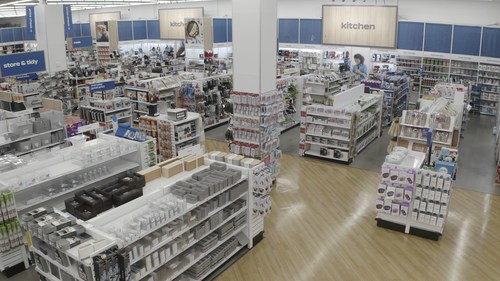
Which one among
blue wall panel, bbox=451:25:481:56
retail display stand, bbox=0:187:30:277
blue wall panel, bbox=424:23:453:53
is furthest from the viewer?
blue wall panel, bbox=424:23:453:53

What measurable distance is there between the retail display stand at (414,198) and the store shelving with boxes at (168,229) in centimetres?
240

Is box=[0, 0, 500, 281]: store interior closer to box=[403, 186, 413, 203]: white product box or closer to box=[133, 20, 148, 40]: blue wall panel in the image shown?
box=[403, 186, 413, 203]: white product box

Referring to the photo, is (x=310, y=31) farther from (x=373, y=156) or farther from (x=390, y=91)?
(x=373, y=156)

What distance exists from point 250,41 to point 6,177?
5.51 metres

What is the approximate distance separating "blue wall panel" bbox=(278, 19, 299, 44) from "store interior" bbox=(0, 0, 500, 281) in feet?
22.2

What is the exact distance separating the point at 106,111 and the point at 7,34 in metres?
27.8

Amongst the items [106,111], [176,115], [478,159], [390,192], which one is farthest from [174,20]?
[390,192]

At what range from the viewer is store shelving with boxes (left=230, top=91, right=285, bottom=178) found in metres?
9.77

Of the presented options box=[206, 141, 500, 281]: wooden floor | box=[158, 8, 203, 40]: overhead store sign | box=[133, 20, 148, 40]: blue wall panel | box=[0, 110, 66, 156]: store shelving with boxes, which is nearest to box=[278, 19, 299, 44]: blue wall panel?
box=[158, 8, 203, 40]: overhead store sign

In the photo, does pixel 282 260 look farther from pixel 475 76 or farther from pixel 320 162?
pixel 475 76

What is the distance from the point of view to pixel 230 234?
7.24 m

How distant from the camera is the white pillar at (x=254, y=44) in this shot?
9.33 m

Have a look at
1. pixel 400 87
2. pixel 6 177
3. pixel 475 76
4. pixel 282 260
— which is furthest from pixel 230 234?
pixel 475 76

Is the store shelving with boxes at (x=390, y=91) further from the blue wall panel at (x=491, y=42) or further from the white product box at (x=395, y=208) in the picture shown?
the white product box at (x=395, y=208)
